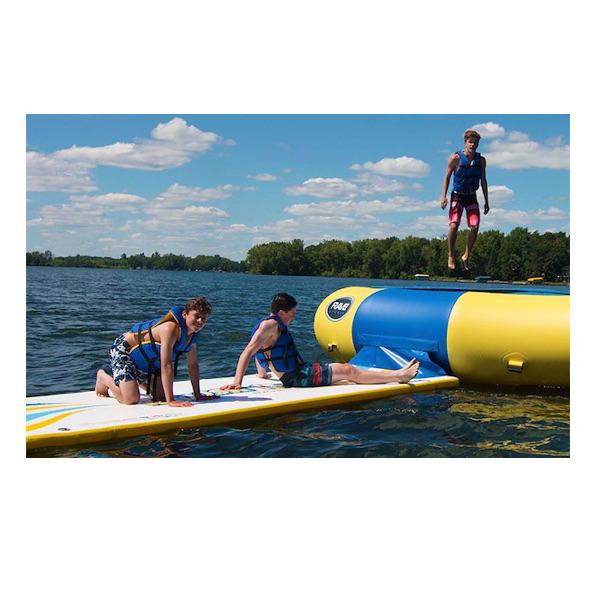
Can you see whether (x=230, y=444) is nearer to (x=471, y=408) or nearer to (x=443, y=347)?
(x=471, y=408)

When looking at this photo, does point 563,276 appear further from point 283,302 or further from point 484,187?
point 283,302

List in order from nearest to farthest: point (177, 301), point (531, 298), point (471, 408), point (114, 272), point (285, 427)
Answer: point (285, 427) < point (471, 408) < point (531, 298) < point (177, 301) < point (114, 272)

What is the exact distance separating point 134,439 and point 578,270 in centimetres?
334

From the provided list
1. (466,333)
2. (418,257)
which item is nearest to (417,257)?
(418,257)

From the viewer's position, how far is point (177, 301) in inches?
899

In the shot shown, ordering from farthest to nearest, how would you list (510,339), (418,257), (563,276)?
(418,257) < (563,276) < (510,339)

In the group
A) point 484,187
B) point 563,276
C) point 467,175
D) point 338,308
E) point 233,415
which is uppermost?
point 467,175

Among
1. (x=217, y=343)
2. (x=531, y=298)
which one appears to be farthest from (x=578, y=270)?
(x=217, y=343)

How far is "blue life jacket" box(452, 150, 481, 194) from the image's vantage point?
6.02 m

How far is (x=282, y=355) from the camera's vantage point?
620 cm

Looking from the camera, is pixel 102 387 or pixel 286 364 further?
pixel 286 364

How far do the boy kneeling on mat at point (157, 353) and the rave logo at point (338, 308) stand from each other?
8.66 ft

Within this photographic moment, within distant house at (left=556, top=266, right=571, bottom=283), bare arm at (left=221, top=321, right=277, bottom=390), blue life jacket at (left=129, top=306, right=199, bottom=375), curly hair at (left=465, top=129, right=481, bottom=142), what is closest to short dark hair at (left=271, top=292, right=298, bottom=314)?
bare arm at (left=221, top=321, right=277, bottom=390)

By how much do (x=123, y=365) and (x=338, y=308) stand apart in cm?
314
